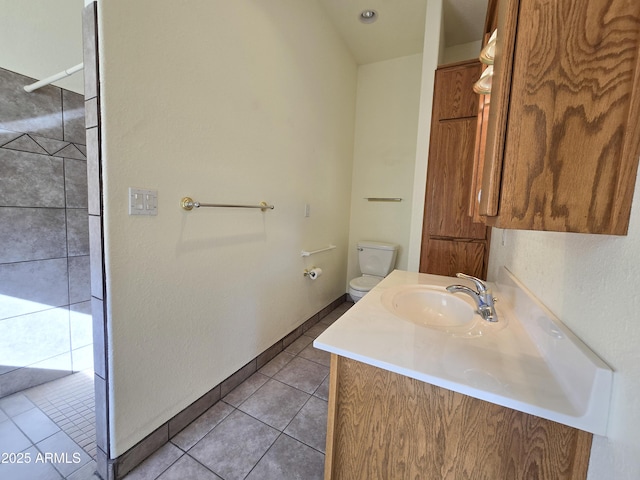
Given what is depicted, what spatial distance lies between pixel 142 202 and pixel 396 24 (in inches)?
99.7

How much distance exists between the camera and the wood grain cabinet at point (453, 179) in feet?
6.53

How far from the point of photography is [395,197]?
9.30 ft

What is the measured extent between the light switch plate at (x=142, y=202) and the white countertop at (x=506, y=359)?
0.87 m

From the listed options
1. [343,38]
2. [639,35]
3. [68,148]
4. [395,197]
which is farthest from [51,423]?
[343,38]

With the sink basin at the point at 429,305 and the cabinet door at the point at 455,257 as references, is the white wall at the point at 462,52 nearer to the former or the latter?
the cabinet door at the point at 455,257

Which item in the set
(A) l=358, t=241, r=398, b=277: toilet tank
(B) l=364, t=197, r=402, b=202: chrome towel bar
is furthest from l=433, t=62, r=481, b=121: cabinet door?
(A) l=358, t=241, r=398, b=277: toilet tank

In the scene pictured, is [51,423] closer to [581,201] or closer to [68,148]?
[68,148]

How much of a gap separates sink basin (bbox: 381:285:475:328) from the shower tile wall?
1895mm

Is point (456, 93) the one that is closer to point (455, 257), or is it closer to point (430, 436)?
point (455, 257)

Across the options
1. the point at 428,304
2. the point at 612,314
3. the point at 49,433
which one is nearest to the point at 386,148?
the point at 428,304

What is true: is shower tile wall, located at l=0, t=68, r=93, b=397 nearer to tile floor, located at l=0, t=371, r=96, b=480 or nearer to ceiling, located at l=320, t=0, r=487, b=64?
tile floor, located at l=0, t=371, r=96, b=480

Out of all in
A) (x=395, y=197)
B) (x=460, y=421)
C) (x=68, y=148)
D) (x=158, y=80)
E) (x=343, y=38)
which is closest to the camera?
(x=460, y=421)

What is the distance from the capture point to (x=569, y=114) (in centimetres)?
45

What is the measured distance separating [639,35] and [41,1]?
2309mm
